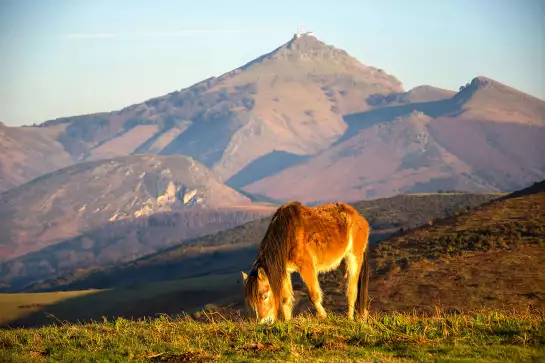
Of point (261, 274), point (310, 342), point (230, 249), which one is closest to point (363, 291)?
point (261, 274)

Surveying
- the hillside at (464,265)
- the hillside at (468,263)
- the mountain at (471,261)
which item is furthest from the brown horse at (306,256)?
the hillside at (464,265)

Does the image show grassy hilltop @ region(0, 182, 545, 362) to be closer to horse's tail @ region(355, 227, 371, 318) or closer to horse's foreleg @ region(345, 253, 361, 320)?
horse's tail @ region(355, 227, 371, 318)

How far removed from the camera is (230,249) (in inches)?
4737

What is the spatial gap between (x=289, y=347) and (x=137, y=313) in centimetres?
4567

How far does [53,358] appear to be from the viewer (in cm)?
1339

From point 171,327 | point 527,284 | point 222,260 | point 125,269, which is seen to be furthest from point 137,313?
point 125,269

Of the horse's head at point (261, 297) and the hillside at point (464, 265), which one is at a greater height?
the horse's head at point (261, 297)

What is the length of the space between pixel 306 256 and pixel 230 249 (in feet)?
344

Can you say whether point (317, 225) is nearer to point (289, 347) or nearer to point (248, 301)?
point (248, 301)

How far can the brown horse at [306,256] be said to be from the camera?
1549 cm

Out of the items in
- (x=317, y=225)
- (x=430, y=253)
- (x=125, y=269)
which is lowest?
(x=125, y=269)

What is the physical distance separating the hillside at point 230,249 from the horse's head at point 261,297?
68.6m

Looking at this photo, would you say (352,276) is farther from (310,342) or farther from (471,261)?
(471,261)

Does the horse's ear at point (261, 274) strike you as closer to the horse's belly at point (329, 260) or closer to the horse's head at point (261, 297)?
the horse's head at point (261, 297)
